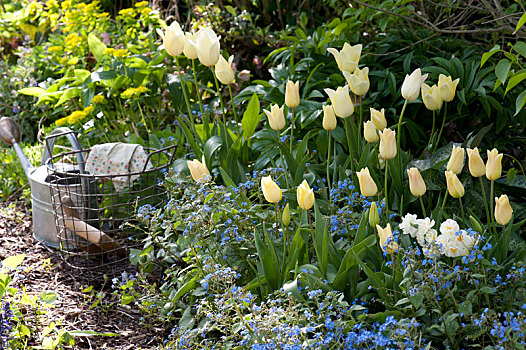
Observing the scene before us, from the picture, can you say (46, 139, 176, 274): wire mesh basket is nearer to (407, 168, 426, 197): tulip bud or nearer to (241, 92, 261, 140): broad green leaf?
(241, 92, 261, 140): broad green leaf

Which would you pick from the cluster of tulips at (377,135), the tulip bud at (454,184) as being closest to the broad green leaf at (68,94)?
the cluster of tulips at (377,135)

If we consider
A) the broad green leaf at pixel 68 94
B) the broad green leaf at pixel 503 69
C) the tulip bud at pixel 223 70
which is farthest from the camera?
the broad green leaf at pixel 68 94

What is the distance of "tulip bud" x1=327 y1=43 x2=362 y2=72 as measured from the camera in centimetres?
202

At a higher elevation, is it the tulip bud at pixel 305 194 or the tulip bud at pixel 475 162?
the tulip bud at pixel 475 162

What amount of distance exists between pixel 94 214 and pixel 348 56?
4.88ft

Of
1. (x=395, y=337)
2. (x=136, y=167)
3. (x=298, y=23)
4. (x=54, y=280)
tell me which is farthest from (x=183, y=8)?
(x=395, y=337)

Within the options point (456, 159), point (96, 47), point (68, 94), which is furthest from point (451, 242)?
point (96, 47)

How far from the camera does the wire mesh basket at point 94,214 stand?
2510 mm

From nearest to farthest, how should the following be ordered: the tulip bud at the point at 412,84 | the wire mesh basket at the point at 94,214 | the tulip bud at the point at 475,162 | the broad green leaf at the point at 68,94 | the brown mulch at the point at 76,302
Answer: the tulip bud at the point at 475,162 < the tulip bud at the point at 412,84 < the brown mulch at the point at 76,302 < the wire mesh basket at the point at 94,214 < the broad green leaf at the point at 68,94

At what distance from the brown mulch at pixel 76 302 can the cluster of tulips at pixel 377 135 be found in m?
0.68

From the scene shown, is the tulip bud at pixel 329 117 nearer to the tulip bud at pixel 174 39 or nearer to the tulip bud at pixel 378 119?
the tulip bud at pixel 378 119

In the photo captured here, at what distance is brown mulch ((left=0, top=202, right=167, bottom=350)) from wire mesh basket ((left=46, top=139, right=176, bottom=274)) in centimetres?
9

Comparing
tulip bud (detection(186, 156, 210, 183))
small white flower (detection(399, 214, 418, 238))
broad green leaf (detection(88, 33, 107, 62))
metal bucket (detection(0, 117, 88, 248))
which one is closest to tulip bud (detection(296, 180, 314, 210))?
small white flower (detection(399, 214, 418, 238))

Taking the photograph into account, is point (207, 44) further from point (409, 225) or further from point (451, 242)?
A: point (451, 242)
